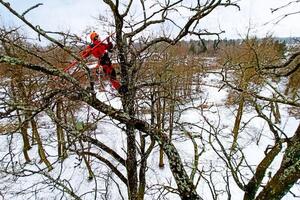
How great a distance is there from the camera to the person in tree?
6121mm

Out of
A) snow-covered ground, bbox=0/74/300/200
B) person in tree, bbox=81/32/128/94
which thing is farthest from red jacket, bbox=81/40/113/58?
snow-covered ground, bbox=0/74/300/200

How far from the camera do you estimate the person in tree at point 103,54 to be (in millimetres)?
6121

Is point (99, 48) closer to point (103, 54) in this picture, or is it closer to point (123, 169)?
point (103, 54)

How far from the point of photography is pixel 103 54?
6.78 m

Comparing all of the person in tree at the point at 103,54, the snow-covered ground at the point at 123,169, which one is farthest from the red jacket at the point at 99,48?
the snow-covered ground at the point at 123,169

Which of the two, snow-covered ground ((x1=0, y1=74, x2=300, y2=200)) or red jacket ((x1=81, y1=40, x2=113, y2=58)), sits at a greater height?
snow-covered ground ((x1=0, y1=74, x2=300, y2=200))

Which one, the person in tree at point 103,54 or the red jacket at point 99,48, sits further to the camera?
the red jacket at point 99,48

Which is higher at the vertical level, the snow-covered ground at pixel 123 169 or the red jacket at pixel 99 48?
the snow-covered ground at pixel 123 169

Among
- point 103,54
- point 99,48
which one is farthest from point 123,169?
point 99,48

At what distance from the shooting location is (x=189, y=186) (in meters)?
2.95

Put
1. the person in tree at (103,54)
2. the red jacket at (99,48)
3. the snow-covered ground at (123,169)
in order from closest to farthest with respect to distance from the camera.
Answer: the person in tree at (103,54)
the red jacket at (99,48)
the snow-covered ground at (123,169)

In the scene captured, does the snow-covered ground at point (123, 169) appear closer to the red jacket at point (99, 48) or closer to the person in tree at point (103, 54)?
the person in tree at point (103, 54)

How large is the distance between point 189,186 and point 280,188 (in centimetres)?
91

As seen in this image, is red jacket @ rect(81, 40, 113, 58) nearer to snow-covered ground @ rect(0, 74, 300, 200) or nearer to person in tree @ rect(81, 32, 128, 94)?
person in tree @ rect(81, 32, 128, 94)
